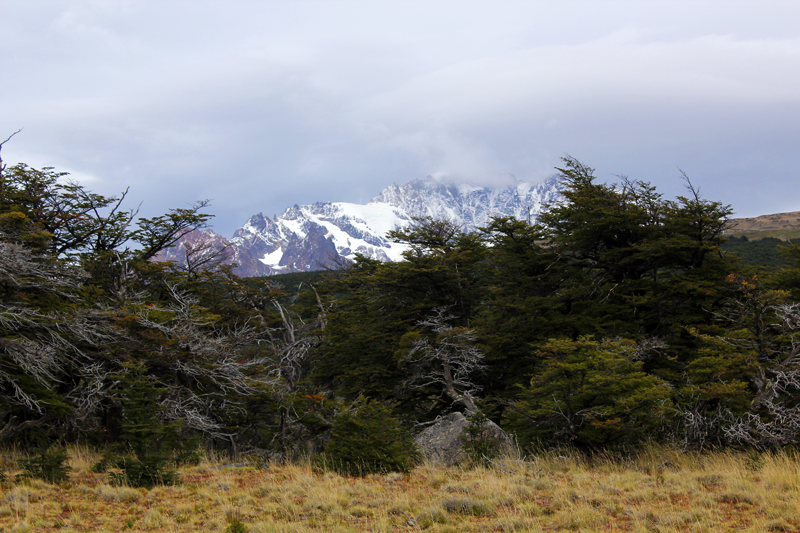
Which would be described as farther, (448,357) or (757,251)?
(757,251)

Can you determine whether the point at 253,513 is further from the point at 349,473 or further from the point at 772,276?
the point at 772,276

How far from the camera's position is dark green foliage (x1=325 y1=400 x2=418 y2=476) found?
862 cm

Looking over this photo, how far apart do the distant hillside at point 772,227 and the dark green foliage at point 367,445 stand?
85610 millimetres

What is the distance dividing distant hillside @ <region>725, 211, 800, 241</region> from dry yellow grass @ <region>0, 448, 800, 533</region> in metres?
84.7

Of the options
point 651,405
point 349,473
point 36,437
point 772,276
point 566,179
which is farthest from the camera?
point 566,179

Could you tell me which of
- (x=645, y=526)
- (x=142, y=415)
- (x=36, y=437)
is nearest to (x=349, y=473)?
(x=142, y=415)

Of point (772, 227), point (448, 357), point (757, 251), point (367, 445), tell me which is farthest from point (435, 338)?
point (772, 227)

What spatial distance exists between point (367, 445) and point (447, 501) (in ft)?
10.1

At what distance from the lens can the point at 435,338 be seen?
18234mm

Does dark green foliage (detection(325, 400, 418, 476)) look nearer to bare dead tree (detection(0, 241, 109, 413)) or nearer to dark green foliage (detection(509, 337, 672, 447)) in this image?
dark green foliage (detection(509, 337, 672, 447))

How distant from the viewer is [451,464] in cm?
1046

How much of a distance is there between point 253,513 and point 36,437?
916 centimetres

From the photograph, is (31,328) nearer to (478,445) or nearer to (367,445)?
(367,445)

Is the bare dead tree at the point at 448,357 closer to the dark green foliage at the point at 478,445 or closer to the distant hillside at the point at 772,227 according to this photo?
the dark green foliage at the point at 478,445
